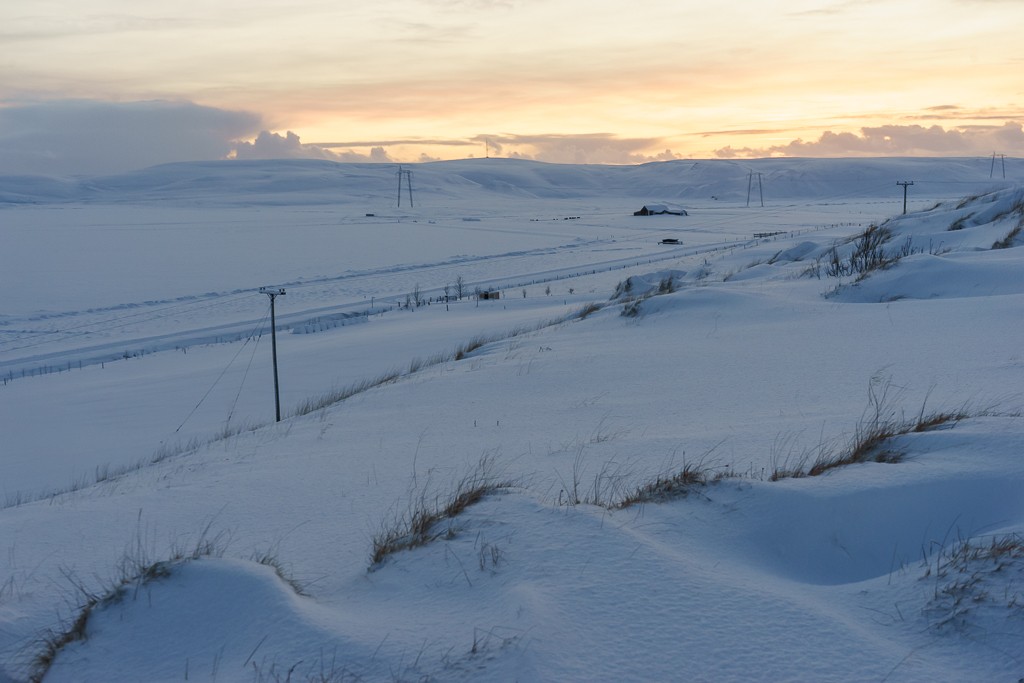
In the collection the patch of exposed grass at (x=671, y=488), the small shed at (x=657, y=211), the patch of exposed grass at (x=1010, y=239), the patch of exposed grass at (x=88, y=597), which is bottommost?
the patch of exposed grass at (x=88, y=597)

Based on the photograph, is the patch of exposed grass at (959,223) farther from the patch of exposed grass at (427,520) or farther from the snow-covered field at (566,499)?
the patch of exposed grass at (427,520)

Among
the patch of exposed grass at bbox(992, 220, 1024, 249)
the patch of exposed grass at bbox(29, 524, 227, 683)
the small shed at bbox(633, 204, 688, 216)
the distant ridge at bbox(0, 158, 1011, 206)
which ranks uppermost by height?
the distant ridge at bbox(0, 158, 1011, 206)

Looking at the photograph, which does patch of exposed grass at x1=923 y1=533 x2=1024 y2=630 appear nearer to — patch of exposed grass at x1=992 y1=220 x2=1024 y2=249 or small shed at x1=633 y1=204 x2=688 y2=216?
patch of exposed grass at x1=992 y1=220 x2=1024 y2=249

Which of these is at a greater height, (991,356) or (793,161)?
(793,161)

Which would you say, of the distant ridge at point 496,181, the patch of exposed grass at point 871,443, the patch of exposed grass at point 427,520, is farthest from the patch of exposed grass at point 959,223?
the distant ridge at point 496,181

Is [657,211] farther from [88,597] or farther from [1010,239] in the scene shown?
[88,597]

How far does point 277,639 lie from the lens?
10.6 feet

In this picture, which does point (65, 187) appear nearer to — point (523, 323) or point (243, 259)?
point (243, 259)

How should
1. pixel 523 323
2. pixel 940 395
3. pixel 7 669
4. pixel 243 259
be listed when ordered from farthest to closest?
pixel 243 259
pixel 523 323
pixel 940 395
pixel 7 669

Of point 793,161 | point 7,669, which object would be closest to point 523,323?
point 7,669

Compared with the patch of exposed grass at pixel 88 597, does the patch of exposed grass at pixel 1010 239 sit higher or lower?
higher

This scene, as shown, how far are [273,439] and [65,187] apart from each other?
13387cm

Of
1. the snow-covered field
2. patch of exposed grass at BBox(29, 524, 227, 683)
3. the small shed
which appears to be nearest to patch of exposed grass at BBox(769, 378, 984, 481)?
the snow-covered field

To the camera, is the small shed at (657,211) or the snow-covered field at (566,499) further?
the small shed at (657,211)
